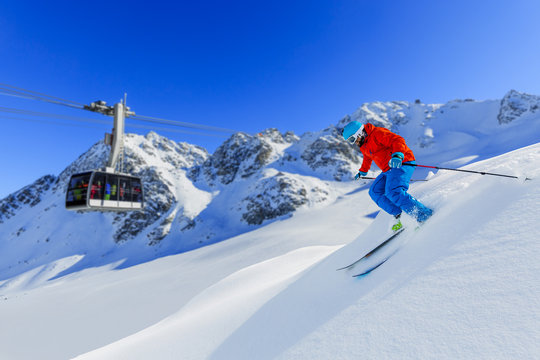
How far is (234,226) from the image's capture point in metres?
38.2

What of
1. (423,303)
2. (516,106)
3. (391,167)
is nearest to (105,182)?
(391,167)

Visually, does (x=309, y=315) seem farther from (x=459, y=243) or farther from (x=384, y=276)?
(x=459, y=243)

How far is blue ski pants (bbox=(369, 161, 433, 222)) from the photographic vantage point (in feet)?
9.37

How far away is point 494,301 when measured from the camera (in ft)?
4.71

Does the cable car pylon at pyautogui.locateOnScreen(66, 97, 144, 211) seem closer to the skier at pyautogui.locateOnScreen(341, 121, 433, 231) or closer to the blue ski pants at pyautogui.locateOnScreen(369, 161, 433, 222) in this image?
the skier at pyautogui.locateOnScreen(341, 121, 433, 231)

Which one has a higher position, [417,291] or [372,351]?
[417,291]

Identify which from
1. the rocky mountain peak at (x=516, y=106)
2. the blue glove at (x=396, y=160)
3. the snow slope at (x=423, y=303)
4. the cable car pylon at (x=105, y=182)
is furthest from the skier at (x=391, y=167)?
the rocky mountain peak at (x=516, y=106)

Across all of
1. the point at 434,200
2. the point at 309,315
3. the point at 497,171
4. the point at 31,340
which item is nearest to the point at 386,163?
the point at 434,200

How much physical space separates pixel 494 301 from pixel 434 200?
179 centimetres

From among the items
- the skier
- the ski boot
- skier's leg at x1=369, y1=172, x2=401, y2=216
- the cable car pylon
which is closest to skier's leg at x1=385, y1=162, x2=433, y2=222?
the skier

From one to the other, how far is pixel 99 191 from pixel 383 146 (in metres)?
12.0

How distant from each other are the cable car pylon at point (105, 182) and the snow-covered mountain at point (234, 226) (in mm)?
4543

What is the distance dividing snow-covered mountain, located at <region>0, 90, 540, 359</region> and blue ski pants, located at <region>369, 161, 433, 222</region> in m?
0.24

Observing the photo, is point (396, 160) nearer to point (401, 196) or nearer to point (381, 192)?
point (401, 196)
